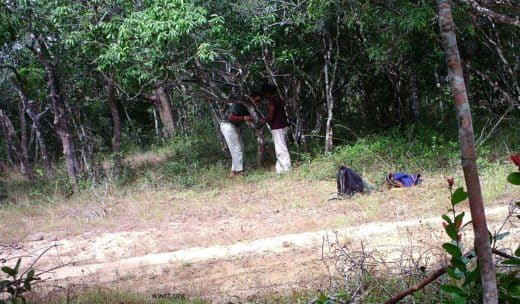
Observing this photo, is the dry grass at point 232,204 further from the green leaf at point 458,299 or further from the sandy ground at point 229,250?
the green leaf at point 458,299

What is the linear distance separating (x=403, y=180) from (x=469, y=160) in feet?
17.2

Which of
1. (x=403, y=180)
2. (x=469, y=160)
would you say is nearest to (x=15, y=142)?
(x=403, y=180)

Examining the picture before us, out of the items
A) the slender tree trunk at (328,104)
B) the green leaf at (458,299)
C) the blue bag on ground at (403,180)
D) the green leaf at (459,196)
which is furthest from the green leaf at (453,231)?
the slender tree trunk at (328,104)

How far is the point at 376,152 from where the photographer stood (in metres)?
8.77

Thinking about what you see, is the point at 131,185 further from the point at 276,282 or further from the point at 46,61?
the point at 276,282

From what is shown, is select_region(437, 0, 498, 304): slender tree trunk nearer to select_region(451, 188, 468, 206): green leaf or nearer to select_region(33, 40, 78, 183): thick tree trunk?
select_region(451, 188, 468, 206): green leaf

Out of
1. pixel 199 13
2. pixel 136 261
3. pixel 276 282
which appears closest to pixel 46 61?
pixel 199 13

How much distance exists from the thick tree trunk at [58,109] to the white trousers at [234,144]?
3.14 metres

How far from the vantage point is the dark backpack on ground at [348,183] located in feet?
23.0

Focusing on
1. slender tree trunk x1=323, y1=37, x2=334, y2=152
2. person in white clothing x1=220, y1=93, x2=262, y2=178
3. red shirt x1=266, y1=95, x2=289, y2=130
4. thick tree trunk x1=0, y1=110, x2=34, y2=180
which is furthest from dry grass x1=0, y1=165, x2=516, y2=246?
thick tree trunk x1=0, y1=110, x2=34, y2=180

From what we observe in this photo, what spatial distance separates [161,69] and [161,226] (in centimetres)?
306

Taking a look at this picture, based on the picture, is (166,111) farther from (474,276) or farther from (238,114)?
(474,276)

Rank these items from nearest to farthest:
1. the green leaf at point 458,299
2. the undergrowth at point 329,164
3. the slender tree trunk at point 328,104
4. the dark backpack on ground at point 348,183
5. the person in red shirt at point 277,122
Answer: the green leaf at point 458,299 → the dark backpack on ground at point 348,183 → the undergrowth at point 329,164 → the person in red shirt at point 277,122 → the slender tree trunk at point 328,104

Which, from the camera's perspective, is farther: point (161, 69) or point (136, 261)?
point (161, 69)
